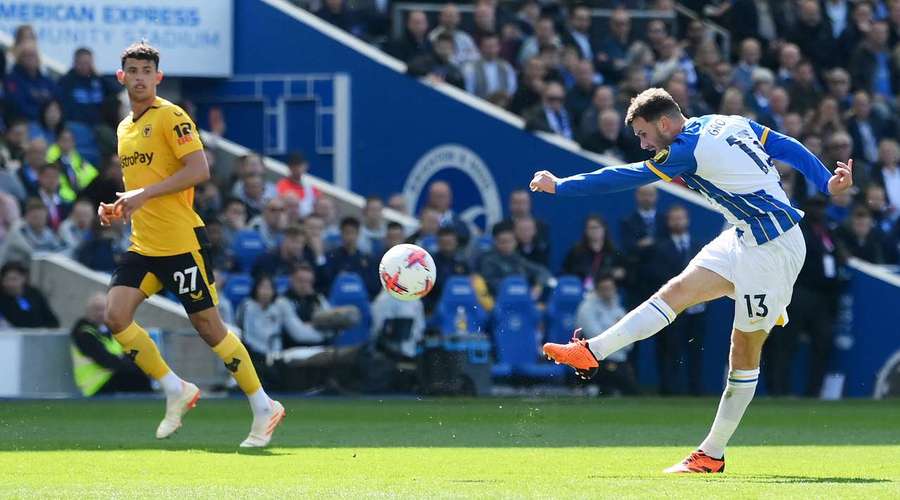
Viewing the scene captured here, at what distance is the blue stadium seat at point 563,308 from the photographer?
63.7 feet

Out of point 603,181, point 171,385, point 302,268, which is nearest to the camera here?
point 603,181

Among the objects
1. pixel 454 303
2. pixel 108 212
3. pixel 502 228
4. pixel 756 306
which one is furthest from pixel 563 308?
pixel 756 306

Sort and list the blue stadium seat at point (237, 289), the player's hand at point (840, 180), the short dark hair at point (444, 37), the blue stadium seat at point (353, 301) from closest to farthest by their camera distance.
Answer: the player's hand at point (840, 180) → the blue stadium seat at point (237, 289) → the blue stadium seat at point (353, 301) → the short dark hair at point (444, 37)

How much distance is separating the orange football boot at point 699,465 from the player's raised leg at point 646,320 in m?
0.70

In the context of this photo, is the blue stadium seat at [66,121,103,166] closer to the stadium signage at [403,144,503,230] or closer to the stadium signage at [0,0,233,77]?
the stadium signage at [0,0,233,77]

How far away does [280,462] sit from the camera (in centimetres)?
1069

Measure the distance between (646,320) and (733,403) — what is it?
65 centimetres

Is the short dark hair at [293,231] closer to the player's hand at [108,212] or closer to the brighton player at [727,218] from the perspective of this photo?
the player's hand at [108,212]

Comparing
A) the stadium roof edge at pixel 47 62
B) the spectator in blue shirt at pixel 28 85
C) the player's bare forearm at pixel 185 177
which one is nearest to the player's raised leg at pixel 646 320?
the player's bare forearm at pixel 185 177

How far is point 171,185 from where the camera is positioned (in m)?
11.3

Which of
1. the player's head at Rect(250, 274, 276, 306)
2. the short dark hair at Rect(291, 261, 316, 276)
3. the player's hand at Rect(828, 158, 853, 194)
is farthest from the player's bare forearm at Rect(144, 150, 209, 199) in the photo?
the short dark hair at Rect(291, 261, 316, 276)

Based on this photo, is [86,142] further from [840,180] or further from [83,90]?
[840,180]

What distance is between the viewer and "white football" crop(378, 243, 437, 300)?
1234 cm

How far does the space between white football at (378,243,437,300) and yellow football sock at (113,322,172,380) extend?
155 cm
